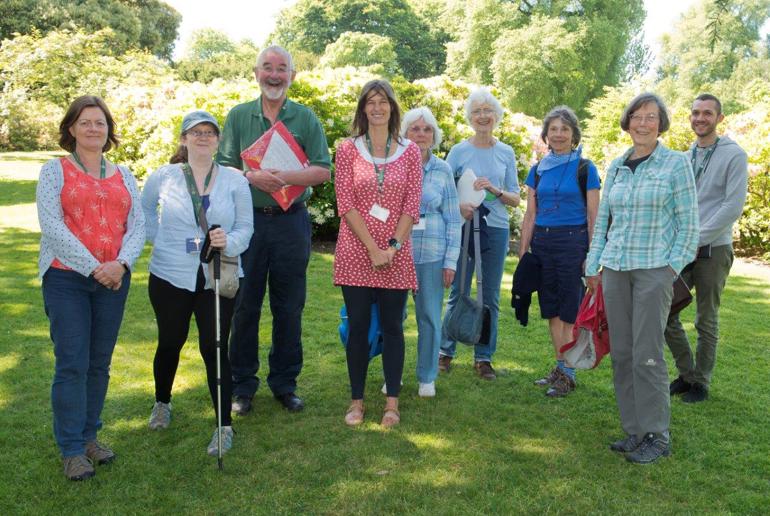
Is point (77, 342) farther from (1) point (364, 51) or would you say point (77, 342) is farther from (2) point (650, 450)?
(1) point (364, 51)

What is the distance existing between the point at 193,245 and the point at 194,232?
0.08m

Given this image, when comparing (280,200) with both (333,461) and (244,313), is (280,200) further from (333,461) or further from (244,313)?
(333,461)

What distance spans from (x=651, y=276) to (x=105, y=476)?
324 centimetres

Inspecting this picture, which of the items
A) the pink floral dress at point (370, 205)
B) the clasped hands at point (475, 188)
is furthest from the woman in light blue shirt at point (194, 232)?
the clasped hands at point (475, 188)

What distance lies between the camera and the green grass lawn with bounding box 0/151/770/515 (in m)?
3.57

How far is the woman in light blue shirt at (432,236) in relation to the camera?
193 inches

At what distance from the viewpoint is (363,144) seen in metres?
4.48

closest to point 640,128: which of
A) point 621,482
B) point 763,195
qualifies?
point 621,482

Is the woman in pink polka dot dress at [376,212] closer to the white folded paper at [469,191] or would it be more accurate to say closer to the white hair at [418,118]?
the white hair at [418,118]

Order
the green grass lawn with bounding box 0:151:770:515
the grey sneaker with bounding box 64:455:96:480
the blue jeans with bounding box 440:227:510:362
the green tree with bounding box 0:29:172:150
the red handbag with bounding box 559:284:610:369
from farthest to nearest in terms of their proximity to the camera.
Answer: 1. the green tree with bounding box 0:29:172:150
2. the blue jeans with bounding box 440:227:510:362
3. the red handbag with bounding box 559:284:610:369
4. the grey sneaker with bounding box 64:455:96:480
5. the green grass lawn with bounding box 0:151:770:515

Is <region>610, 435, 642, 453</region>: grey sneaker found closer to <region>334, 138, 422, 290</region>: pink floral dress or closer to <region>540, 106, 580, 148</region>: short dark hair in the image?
<region>334, 138, 422, 290</region>: pink floral dress

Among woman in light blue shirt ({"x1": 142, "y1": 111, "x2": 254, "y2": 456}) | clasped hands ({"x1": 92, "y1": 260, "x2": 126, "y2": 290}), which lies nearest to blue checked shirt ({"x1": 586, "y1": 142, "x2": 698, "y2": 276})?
woman in light blue shirt ({"x1": 142, "y1": 111, "x2": 254, "y2": 456})

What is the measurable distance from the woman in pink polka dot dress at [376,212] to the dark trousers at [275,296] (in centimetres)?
39

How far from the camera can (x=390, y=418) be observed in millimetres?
4578
